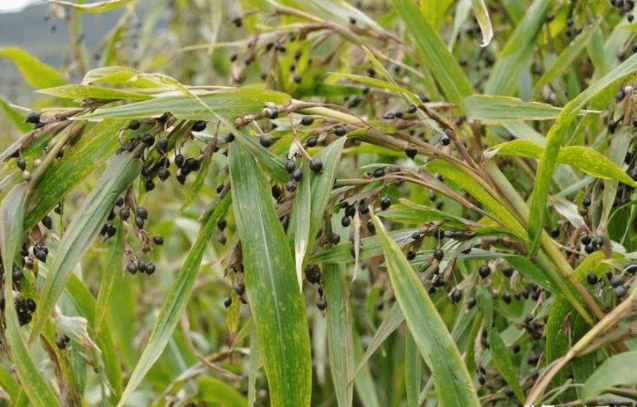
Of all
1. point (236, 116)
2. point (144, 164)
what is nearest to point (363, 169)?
Answer: point (236, 116)

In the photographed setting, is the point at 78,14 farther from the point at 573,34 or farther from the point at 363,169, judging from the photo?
the point at 363,169

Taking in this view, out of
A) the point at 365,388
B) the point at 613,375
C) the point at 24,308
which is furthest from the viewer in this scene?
the point at 365,388

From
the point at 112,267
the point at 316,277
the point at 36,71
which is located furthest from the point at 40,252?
the point at 36,71

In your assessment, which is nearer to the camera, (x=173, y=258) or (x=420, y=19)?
(x=420, y=19)

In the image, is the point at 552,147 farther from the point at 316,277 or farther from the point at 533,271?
the point at 316,277

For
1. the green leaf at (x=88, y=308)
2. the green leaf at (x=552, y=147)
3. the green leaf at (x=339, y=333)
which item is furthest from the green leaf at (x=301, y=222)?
the green leaf at (x=88, y=308)

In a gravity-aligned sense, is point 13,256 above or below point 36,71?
below
